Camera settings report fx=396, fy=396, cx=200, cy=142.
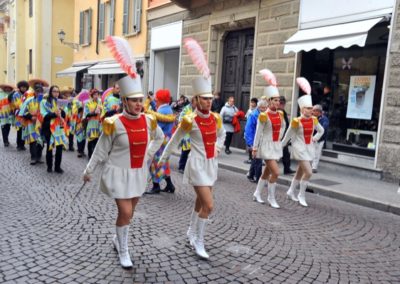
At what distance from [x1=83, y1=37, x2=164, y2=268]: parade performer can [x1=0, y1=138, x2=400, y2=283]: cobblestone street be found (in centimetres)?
51

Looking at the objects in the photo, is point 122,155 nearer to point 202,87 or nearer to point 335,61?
point 202,87

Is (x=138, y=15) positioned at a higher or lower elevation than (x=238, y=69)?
higher

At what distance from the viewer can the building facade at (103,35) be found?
1908cm

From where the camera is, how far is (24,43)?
116 feet

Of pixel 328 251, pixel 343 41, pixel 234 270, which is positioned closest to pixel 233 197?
pixel 328 251

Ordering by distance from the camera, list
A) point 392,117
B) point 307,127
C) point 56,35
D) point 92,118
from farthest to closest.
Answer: point 56,35, point 92,118, point 392,117, point 307,127

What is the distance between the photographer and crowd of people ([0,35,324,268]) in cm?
381

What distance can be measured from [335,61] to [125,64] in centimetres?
882

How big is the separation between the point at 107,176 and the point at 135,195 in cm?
32

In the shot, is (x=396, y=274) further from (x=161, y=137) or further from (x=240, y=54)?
(x=240, y=54)

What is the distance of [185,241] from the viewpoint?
181 inches

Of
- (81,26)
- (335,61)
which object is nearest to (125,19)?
(81,26)

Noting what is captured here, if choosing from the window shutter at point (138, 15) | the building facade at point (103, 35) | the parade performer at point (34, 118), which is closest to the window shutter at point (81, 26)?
the building facade at point (103, 35)

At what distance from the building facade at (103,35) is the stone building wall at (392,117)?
10130 millimetres
